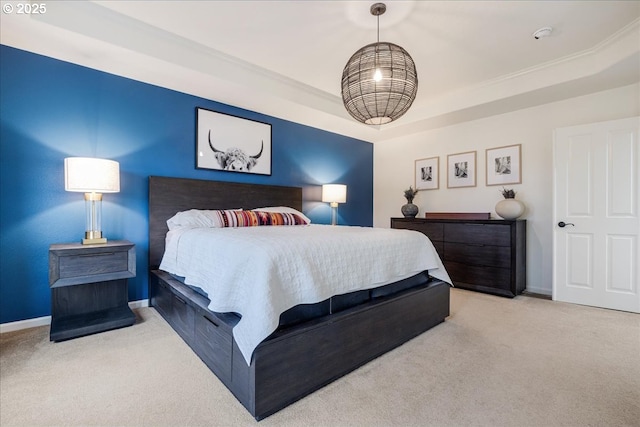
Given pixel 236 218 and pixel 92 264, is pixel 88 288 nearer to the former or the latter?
A: pixel 92 264

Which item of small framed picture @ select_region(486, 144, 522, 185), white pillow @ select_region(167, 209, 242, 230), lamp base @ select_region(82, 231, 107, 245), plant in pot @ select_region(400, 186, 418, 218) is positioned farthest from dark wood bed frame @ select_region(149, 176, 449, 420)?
small framed picture @ select_region(486, 144, 522, 185)

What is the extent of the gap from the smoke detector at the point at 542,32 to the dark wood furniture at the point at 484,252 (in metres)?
1.90

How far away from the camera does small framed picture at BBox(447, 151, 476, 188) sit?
4.18 meters

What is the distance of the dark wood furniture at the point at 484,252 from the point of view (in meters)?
3.37

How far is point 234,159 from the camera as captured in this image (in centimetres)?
364

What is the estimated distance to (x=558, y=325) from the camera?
2545 mm

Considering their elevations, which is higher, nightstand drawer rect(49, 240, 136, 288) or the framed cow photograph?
the framed cow photograph

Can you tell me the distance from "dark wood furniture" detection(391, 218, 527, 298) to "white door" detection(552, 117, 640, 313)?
1.31 ft

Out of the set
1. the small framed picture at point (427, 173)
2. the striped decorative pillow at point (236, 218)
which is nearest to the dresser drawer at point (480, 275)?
the small framed picture at point (427, 173)

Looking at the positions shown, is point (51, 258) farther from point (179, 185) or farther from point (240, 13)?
point (240, 13)

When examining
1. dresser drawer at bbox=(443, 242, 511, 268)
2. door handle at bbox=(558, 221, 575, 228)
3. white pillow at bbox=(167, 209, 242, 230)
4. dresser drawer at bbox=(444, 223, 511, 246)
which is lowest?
dresser drawer at bbox=(443, 242, 511, 268)

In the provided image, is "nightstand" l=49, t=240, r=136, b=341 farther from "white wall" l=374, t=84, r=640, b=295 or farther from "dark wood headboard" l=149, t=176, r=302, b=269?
"white wall" l=374, t=84, r=640, b=295

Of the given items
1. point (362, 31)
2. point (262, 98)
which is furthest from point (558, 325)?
point (262, 98)

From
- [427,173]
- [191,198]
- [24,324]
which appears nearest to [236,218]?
[191,198]
